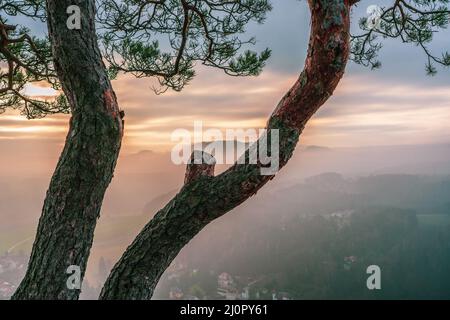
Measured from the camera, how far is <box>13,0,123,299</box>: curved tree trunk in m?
1.60

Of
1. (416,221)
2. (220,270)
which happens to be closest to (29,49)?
(220,270)

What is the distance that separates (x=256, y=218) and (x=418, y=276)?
6074 mm

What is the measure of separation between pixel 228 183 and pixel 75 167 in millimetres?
578

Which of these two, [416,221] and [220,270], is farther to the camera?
[416,221]

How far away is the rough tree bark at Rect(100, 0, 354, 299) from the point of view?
1.65 m

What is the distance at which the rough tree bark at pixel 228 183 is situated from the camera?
1.65 m

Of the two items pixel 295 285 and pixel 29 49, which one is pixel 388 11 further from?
pixel 295 285

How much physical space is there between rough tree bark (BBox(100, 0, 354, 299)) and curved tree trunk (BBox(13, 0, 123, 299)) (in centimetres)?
23

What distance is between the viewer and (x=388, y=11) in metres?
3.03

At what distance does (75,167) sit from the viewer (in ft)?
5.25

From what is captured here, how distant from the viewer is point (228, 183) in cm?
170

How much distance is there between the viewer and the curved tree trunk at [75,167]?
160cm

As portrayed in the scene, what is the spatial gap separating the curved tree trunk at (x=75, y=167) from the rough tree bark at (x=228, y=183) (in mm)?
227

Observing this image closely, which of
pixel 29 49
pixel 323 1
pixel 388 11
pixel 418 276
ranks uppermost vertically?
pixel 388 11
